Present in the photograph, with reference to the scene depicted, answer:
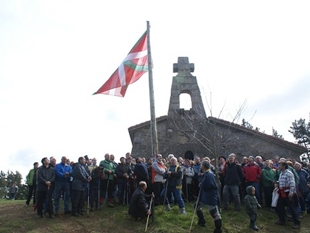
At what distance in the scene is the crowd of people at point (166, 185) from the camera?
31.4 feet

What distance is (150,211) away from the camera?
950cm

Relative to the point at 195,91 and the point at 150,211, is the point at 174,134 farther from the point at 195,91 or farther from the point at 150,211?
the point at 150,211

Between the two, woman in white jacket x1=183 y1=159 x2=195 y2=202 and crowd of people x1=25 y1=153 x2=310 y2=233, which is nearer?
crowd of people x1=25 y1=153 x2=310 y2=233

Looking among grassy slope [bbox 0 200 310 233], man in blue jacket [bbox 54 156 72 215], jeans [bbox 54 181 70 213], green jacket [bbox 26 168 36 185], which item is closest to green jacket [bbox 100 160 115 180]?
grassy slope [bbox 0 200 310 233]

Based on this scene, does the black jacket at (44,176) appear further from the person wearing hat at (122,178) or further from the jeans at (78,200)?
the person wearing hat at (122,178)

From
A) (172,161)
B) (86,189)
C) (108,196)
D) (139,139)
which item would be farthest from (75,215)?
(139,139)

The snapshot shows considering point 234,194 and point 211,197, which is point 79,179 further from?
point 234,194

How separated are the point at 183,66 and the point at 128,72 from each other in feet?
20.2

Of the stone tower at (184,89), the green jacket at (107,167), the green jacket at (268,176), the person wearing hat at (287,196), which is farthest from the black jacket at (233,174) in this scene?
the stone tower at (184,89)

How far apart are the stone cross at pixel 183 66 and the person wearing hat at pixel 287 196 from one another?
986cm

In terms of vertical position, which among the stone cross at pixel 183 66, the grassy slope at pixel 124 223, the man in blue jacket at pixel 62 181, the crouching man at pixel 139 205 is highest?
the stone cross at pixel 183 66

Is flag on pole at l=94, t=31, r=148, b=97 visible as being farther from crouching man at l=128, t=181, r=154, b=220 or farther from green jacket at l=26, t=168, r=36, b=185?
crouching man at l=128, t=181, r=154, b=220

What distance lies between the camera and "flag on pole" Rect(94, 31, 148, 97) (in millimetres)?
13508

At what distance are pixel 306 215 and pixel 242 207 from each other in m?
2.30
